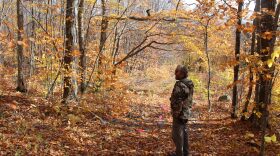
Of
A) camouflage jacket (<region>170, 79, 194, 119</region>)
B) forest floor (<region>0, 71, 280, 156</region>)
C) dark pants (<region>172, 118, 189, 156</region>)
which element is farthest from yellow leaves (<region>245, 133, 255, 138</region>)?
camouflage jacket (<region>170, 79, 194, 119</region>)

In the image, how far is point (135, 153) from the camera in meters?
6.77

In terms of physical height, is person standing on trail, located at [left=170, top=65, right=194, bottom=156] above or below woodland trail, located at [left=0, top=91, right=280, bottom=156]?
above

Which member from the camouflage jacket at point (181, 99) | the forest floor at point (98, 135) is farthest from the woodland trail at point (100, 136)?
the camouflage jacket at point (181, 99)

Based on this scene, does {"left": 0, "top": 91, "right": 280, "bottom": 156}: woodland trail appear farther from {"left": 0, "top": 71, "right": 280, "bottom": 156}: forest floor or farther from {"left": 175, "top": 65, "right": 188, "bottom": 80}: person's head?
{"left": 175, "top": 65, "right": 188, "bottom": 80}: person's head

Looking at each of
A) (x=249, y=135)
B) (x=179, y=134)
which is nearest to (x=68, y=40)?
(x=179, y=134)

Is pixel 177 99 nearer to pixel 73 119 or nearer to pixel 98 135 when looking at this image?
pixel 98 135

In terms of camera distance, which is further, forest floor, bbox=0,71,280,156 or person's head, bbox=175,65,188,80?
forest floor, bbox=0,71,280,156

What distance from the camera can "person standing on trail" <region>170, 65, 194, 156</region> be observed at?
5676mm

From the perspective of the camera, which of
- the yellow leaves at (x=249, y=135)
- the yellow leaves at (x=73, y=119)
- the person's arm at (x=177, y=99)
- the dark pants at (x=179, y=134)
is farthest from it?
the yellow leaves at (x=73, y=119)

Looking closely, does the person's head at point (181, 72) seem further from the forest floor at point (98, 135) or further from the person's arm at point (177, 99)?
the forest floor at point (98, 135)

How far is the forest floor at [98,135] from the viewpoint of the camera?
638cm

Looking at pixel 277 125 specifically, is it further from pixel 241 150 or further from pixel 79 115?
pixel 79 115

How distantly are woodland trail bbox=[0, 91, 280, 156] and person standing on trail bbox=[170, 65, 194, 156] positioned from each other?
1.19 metres

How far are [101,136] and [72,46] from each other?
326 centimetres
